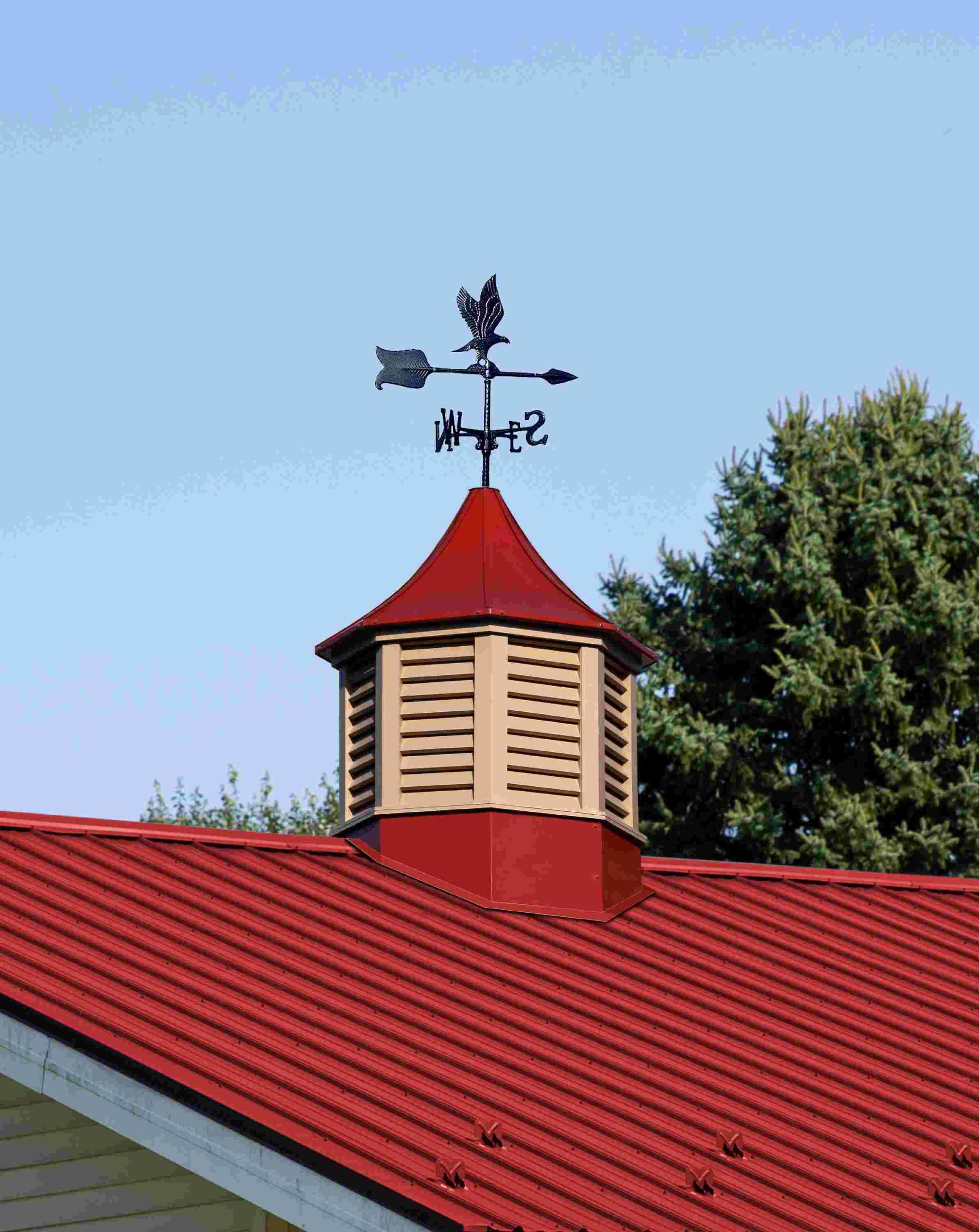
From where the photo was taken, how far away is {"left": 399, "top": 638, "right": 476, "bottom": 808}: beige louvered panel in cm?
1573

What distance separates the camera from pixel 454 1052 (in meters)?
11.8

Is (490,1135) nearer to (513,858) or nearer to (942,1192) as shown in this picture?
(942,1192)

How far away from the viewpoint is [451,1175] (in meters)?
9.80

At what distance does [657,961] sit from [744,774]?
2061cm

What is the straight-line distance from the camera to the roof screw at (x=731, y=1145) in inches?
442

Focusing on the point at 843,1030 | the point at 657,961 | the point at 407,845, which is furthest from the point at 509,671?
the point at 843,1030

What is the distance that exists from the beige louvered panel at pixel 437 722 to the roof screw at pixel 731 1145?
464cm

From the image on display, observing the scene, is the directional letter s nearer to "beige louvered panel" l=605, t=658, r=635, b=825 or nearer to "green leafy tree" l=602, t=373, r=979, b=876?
"beige louvered panel" l=605, t=658, r=635, b=825

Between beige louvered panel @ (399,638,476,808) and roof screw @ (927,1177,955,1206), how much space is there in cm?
506

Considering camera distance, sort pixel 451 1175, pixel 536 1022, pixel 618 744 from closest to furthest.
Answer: pixel 451 1175 → pixel 536 1022 → pixel 618 744

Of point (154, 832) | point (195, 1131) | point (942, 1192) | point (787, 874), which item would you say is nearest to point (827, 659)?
point (787, 874)

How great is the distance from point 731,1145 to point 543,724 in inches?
201

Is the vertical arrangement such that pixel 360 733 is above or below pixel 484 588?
below

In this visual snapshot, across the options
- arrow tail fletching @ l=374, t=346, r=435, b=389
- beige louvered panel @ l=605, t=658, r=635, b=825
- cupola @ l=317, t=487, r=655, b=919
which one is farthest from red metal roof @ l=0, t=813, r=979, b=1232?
arrow tail fletching @ l=374, t=346, r=435, b=389
